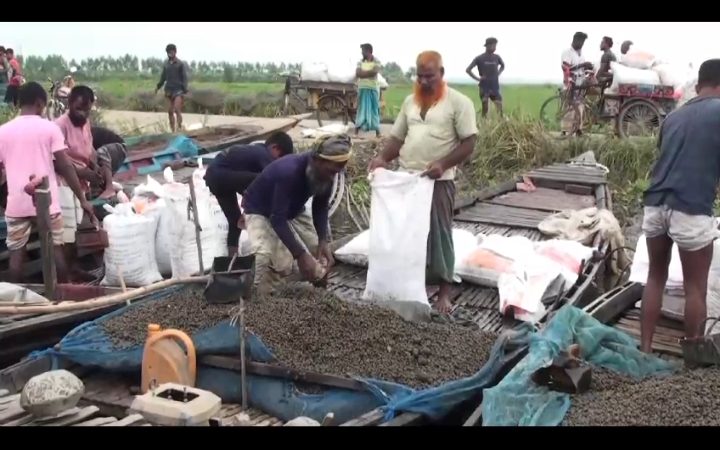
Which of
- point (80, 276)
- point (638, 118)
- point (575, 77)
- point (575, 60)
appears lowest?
point (80, 276)

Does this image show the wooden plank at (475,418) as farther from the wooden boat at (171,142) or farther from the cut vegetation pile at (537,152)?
the cut vegetation pile at (537,152)

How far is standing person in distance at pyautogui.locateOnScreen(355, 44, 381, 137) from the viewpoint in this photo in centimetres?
1300

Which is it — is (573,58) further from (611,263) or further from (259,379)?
(259,379)

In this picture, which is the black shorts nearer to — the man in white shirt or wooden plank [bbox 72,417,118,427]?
the man in white shirt

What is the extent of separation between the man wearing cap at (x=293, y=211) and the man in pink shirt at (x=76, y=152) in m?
1.74

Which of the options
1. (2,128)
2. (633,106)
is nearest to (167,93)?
(633,106)

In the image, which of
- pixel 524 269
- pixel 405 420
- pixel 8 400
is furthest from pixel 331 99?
pixel 405 420

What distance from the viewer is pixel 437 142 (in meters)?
4.48

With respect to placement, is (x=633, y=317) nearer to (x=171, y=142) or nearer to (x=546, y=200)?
(x=546, y=200)

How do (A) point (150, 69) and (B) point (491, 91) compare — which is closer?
(B) point (491, 91)

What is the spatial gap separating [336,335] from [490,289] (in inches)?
64.8

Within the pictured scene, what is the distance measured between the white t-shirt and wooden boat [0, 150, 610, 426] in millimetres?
1764

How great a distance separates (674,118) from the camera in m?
3.77

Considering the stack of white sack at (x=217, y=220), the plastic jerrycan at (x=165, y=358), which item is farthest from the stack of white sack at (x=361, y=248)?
the plastic jerrycan at (x=165, y=358)
